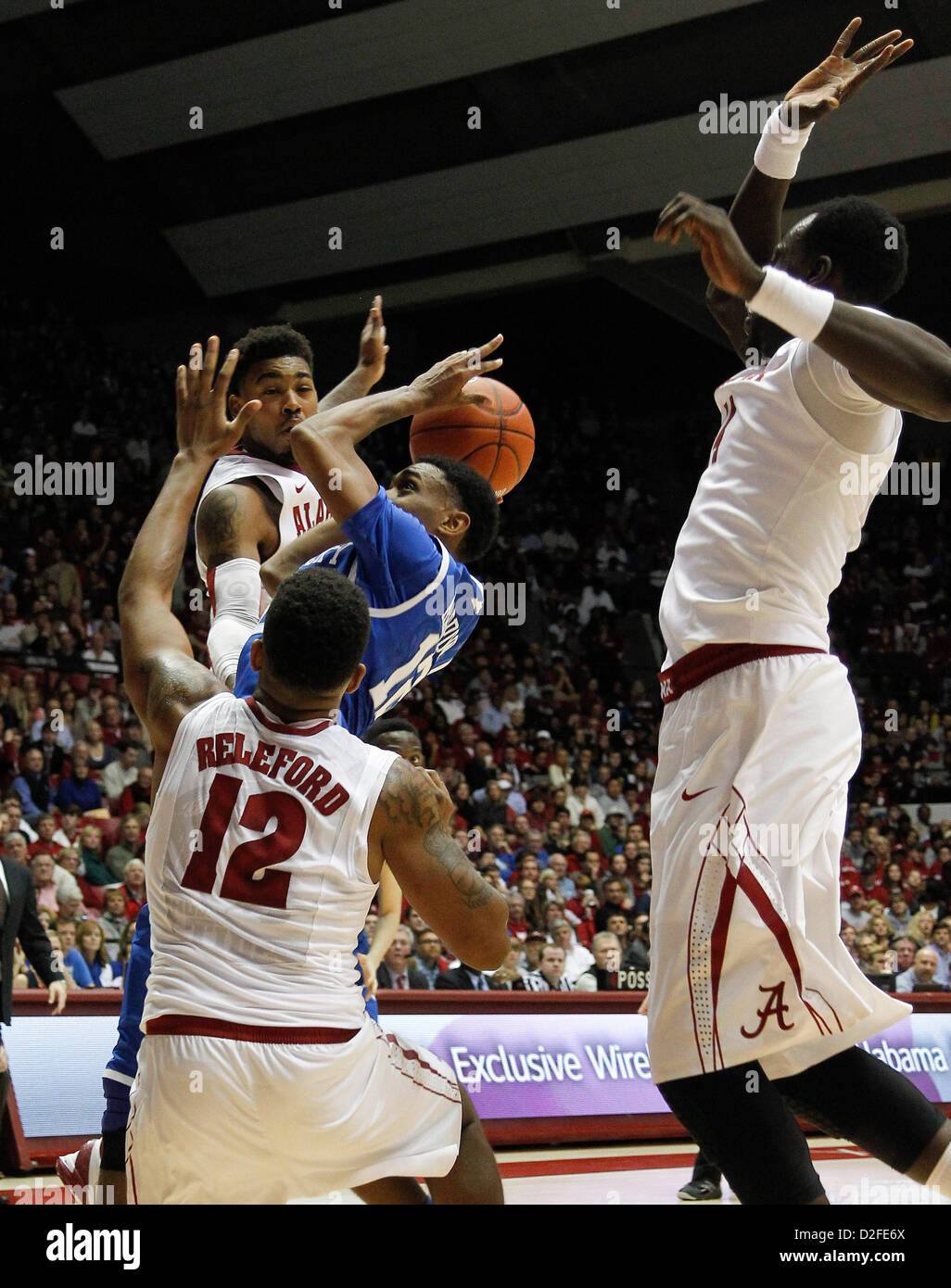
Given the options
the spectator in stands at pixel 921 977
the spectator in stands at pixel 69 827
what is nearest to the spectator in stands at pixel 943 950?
the spectator in stands at pixel 921 977

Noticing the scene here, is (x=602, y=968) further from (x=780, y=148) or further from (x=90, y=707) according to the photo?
(x=780, y=148)

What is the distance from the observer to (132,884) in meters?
9.84

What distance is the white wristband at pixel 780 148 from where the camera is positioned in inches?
138

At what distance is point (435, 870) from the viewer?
2.75 meters

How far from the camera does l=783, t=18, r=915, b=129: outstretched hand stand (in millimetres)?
3516

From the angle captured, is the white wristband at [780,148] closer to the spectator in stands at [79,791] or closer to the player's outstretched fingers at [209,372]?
the player's outstretched fingers at [209,372]

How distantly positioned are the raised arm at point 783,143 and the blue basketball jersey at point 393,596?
937mm

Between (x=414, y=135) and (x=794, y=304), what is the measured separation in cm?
1530

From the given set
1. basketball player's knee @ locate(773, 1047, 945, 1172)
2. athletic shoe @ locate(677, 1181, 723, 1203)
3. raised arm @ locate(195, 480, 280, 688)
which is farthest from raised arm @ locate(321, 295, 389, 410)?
athletic shoe @ locate(677, 1181, 723, 1203)

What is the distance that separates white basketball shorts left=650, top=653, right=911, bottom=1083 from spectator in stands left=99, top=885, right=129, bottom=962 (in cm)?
708

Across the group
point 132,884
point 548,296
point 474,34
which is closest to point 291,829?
point 132,884

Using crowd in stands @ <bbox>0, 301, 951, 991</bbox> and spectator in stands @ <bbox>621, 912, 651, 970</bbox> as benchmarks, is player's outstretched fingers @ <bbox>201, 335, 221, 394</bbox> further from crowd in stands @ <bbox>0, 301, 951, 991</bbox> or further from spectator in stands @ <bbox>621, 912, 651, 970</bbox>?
spectator in stands @ <bbox>621, 912, 651, 970</bbox>

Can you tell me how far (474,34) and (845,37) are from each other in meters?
12.7
